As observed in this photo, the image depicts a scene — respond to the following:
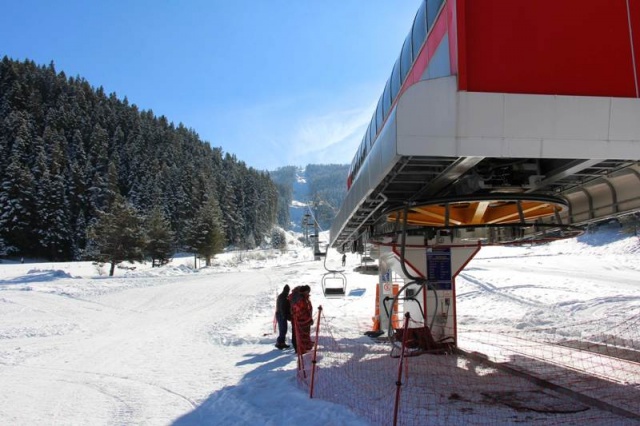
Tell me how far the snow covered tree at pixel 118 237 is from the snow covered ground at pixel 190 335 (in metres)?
7.35

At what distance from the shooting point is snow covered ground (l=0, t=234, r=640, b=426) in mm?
6617

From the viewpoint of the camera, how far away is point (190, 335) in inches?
562

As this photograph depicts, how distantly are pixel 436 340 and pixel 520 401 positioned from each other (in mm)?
3888

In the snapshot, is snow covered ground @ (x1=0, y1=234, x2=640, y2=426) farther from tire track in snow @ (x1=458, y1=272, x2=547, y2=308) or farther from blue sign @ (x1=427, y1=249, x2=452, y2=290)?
blue sign @ (x1=427, y1=249, x2=452, y2=290)

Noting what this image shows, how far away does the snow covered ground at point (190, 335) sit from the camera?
6.62m

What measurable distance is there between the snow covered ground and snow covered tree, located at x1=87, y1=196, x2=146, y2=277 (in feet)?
24.1

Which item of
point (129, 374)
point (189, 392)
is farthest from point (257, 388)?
point (129, 374)

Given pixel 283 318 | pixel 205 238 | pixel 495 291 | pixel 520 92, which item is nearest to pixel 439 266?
pixel 283 318

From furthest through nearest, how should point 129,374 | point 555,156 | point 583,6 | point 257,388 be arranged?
point 129,374
point 257,388
point 583,6
point 555,156

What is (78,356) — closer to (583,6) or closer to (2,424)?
(2,424)

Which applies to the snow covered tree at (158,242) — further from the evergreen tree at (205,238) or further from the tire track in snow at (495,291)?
the tire track in snow at (495,291)

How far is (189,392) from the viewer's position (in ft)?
25.0

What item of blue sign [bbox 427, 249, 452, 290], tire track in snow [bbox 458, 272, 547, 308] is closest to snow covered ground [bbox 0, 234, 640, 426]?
tire track in snow [bbox 458, 272, 547, 308]

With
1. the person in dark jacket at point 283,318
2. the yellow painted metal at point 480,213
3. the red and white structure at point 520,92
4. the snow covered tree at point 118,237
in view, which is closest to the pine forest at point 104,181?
the snow covered tree at point 118,237
